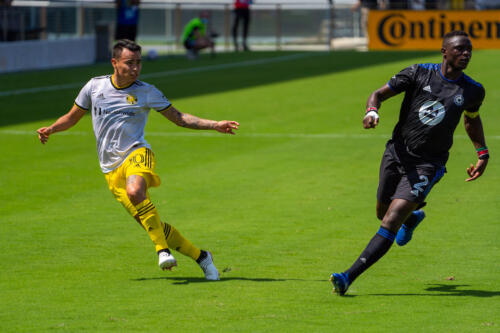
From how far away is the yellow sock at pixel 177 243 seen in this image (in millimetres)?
8492

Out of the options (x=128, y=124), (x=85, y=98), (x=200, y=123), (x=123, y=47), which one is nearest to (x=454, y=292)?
(x=200, y=123)

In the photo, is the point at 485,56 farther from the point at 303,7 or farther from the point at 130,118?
the point at 130,118

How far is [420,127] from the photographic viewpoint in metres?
8.17

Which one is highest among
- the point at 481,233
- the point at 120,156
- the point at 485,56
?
the point at 120,156

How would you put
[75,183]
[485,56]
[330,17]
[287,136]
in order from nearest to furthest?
[75,183], [287,136], [485,56], [330,17]

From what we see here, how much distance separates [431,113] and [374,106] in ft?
2.04

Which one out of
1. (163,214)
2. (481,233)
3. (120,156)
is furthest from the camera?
(163,214)

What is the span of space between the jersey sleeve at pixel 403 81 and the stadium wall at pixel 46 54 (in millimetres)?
23951

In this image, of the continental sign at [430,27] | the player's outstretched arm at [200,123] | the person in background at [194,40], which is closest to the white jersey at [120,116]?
the player's outstretched arm at [200,123]

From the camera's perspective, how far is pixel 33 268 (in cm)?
893

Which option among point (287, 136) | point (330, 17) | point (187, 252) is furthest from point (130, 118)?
point (330, 17)

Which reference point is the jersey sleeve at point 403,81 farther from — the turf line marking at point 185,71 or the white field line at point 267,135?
the turf line marking at point 185,71

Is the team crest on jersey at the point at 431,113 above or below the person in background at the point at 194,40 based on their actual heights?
above

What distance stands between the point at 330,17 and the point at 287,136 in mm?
22347
